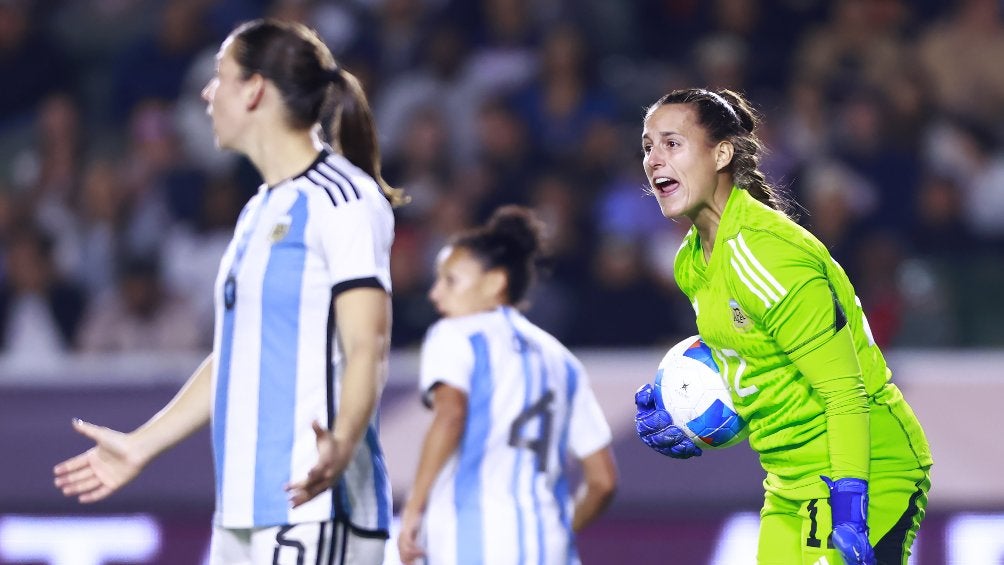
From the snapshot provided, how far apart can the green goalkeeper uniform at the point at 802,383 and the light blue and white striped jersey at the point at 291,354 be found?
0.80 m

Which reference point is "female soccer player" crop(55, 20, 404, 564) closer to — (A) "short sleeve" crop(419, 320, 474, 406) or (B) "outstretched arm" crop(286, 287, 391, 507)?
(B) "outstretched arm" crop(286, 287, 391, 507)

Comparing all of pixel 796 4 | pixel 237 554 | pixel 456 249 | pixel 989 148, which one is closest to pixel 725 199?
pixel 237 554

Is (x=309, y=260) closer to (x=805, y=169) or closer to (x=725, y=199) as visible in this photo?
(x=725, y=199)

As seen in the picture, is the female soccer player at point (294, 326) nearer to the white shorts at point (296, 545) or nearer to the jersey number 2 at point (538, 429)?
the white shorts at point (296, 545)

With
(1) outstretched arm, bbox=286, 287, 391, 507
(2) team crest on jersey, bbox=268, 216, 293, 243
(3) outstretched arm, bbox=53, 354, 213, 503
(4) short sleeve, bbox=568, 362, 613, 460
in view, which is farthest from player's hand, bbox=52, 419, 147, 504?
(4) short sleeve, bbox=568, 362, 613, 460

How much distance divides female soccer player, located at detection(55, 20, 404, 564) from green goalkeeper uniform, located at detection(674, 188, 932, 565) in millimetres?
792

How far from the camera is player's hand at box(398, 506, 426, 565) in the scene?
4.89m

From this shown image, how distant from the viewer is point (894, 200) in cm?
831

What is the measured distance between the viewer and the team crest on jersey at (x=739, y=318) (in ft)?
11.2

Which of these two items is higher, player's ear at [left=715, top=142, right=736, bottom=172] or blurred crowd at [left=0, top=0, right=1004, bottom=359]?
blurred crowd at [left=0, top=0, right=1004, bottom=359]

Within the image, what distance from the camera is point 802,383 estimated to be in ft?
11.3

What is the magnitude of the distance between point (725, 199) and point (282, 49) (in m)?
1.11

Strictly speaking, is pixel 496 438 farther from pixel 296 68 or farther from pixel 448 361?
pixel 296 68

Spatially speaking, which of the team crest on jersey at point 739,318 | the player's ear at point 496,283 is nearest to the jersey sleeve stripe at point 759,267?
the team crest on jersey at point 739,318
